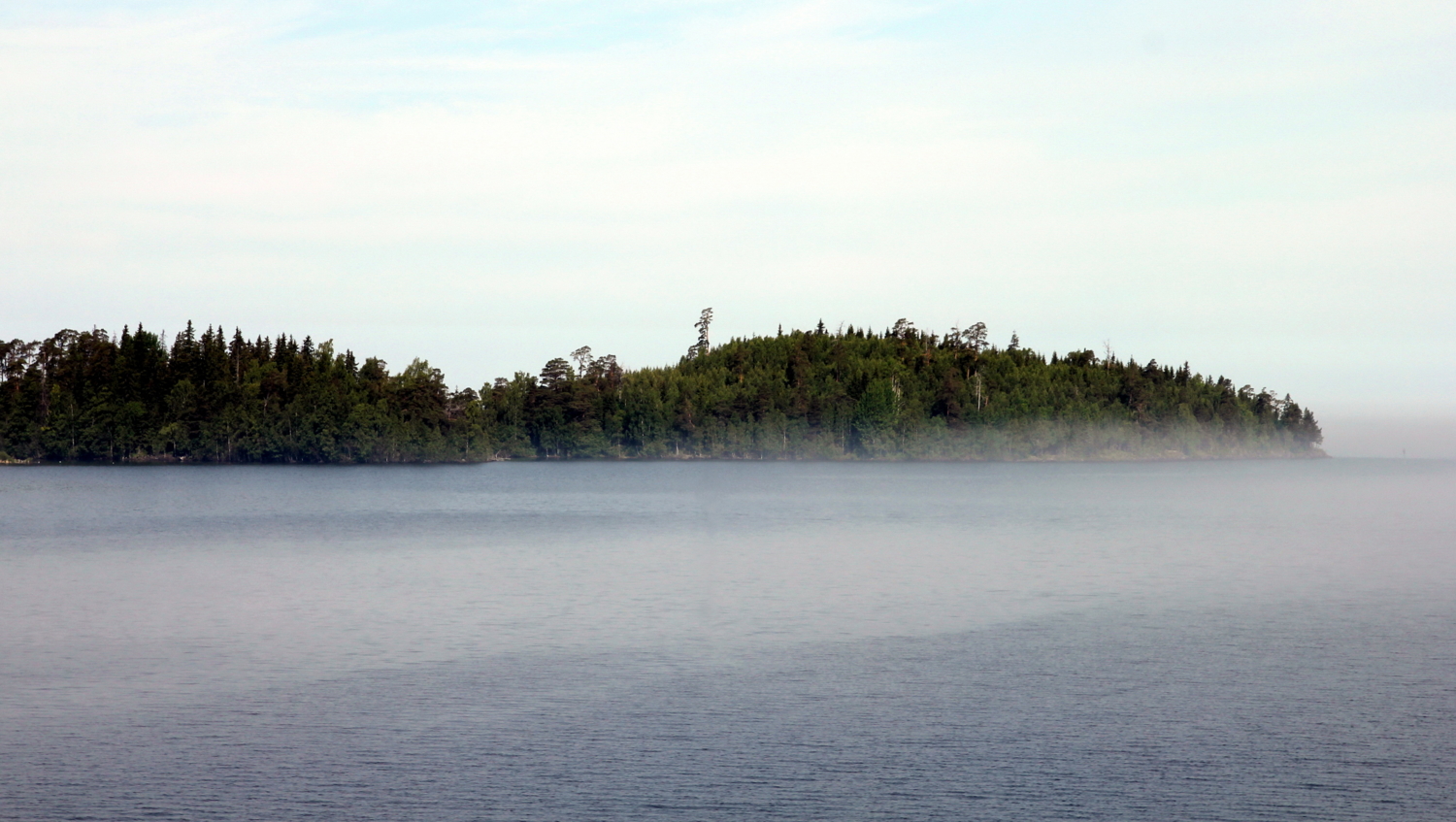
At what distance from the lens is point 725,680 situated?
25.8 metres

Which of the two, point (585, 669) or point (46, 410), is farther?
point (46, 410)

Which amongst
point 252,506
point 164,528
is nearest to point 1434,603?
point 164,528

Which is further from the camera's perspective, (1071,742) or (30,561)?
(30,561)

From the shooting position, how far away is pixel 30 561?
51938 millimetres

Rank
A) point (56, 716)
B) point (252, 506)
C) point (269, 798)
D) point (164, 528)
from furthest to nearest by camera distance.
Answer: point (252, 506)
point (164, 528)
point (56, 716)
point (269, 798)

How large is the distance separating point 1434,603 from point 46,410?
21355 cm

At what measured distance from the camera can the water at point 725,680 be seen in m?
17.8

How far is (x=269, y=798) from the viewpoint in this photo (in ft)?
56.7

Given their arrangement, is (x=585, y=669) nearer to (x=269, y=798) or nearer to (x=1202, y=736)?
(x=269, y=798)

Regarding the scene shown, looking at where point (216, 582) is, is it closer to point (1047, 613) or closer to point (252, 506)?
point (1047, 613)

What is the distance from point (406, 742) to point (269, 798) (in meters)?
3.40

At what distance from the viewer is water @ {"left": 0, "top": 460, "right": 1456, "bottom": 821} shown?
17797 millimetres

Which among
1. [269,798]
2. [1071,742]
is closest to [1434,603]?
[1071,742]

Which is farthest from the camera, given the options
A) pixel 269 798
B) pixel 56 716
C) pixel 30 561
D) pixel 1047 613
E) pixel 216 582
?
pixel 30 561
